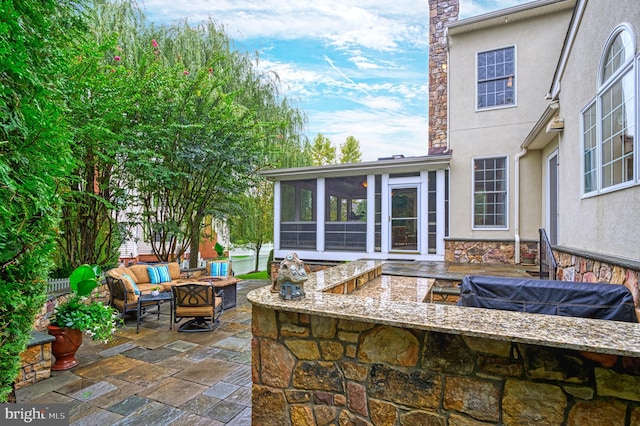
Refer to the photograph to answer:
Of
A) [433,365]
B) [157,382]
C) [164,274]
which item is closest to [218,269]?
[164,274]

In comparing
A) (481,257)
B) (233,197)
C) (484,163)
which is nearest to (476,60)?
(484,163)

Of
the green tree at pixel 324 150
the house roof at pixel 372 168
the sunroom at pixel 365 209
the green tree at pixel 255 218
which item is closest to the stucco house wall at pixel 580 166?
the house roof at pixel 372 168

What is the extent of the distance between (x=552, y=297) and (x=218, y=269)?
21.9ft

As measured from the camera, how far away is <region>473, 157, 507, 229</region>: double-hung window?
25.9 ft

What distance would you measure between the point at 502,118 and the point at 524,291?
6.88 meters

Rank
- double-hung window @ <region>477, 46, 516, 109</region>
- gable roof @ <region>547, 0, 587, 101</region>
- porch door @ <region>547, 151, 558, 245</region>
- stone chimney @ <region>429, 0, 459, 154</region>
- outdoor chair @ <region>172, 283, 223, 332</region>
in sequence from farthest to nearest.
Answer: stone chimney @ <region>429, 0, 459, 154</region>
double-hung window @ <region>477, 46, 516, 109</region>
porch door @ <region>547, 151, 558, 245</region>
outdoor chair @ <region>172, 283, 223, 332</region>
gable roof @ <region>547, 0, 587, 101</region>

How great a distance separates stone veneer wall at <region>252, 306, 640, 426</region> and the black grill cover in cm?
116

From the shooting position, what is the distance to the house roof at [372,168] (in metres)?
7.89

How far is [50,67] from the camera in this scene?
2.12m

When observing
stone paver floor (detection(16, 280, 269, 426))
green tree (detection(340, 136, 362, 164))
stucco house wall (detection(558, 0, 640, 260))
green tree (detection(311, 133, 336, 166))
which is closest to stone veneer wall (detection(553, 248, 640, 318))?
stucco house wall (detection(558, 0, 640, 260))

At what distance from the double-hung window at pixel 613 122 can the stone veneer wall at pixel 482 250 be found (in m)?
3.74

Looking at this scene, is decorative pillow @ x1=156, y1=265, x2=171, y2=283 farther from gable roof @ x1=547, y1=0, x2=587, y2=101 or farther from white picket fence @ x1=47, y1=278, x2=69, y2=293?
gable roof @ x1=547, y1=0, x2=587, y2=101

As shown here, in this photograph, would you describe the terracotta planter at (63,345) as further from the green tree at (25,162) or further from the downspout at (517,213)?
the downspout at (517,213)

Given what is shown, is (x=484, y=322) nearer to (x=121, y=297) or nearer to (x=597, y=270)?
(x=597, y=270)
